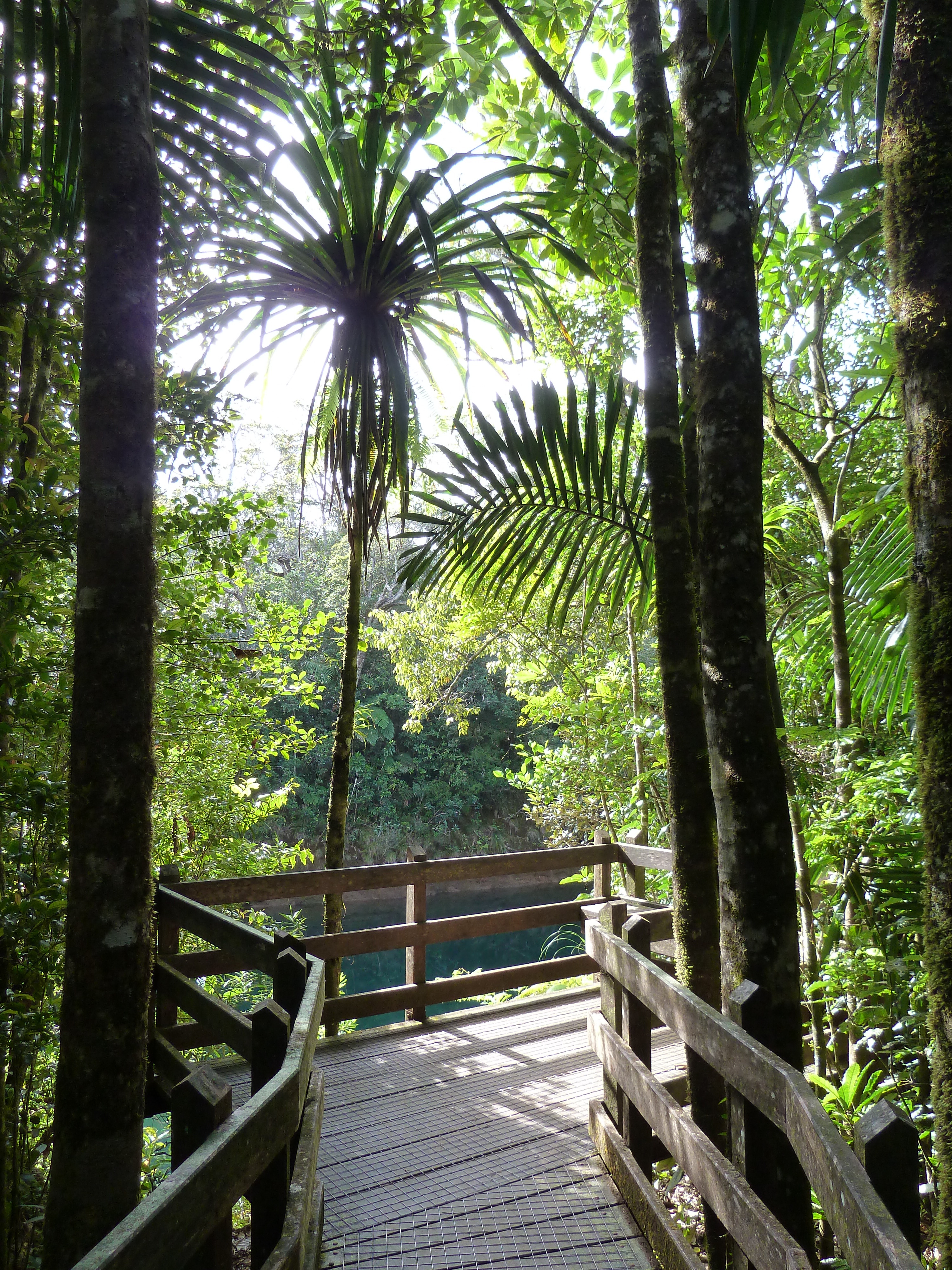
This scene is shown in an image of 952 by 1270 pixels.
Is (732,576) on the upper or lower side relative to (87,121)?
lower

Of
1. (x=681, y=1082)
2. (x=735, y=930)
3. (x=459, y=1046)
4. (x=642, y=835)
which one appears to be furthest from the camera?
(x=642, y=835)

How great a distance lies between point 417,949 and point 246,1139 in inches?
119

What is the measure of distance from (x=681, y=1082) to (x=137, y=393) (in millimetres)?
3109

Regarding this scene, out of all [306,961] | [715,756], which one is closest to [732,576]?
[715,756]

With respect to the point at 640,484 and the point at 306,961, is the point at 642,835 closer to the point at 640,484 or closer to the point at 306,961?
the point at 640,484

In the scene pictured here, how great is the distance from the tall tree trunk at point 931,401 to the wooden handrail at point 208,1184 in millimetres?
1026

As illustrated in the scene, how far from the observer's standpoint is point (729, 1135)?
1.75m

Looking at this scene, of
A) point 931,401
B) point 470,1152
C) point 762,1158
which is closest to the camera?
point 931,401

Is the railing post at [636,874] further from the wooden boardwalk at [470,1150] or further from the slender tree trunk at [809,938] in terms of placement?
the slender tree trunk at [809,938]

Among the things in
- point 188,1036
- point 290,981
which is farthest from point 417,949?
point 290,981

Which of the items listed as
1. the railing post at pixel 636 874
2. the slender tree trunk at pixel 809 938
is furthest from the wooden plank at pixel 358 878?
the slender tree trunk at pixel 809 938

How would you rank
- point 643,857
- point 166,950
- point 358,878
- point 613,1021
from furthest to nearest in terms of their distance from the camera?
point 643,857 → point 358,878 → point 166,950 → point 613,1021

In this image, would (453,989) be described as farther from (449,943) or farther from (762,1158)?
(449,943)

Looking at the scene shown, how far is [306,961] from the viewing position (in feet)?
7.61
